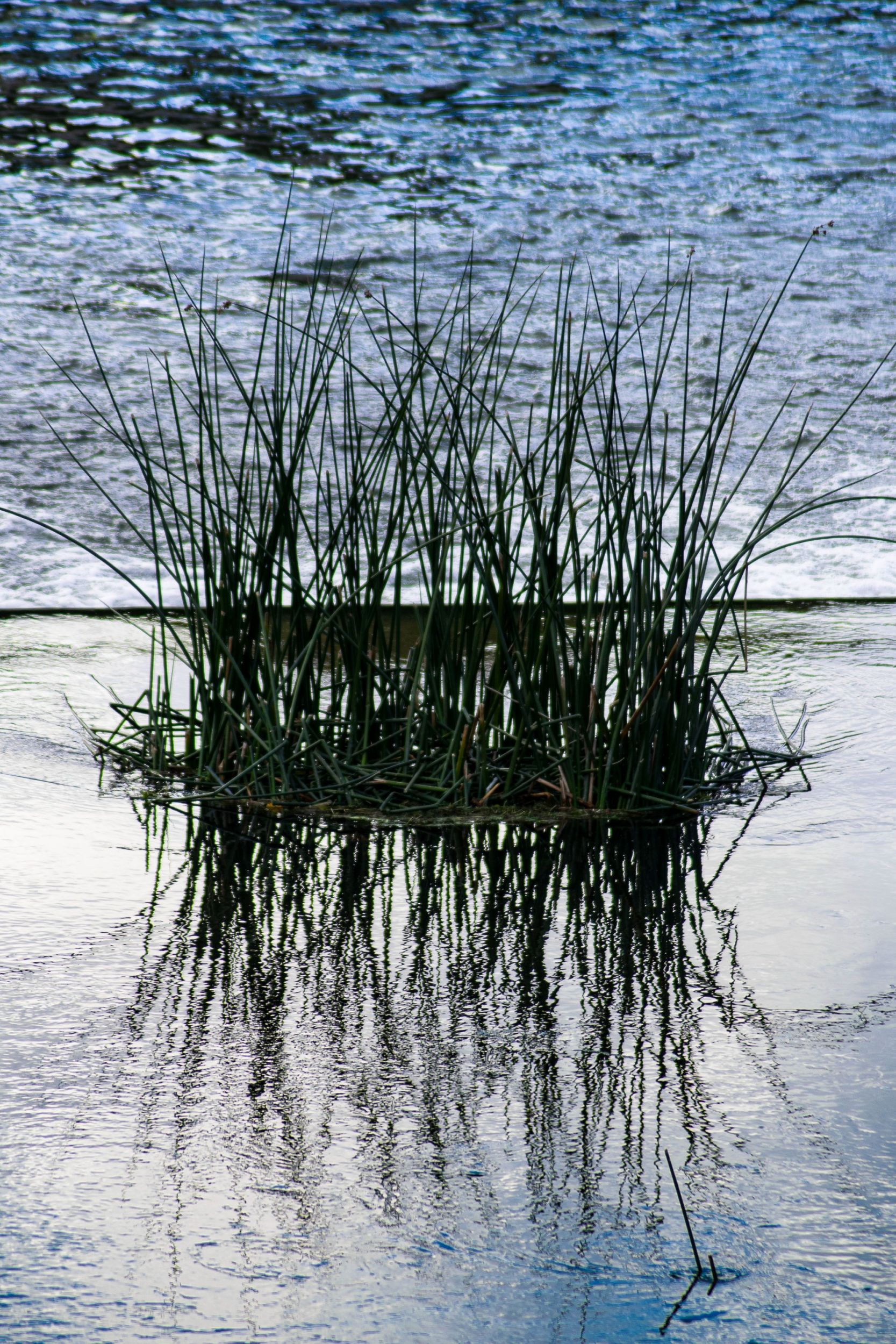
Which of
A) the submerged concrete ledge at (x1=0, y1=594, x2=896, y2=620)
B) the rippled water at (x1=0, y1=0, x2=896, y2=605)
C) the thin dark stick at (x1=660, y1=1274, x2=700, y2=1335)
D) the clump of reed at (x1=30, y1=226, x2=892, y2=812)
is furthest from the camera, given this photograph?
the rippled water at (x1=0, y1=0, x2=896, y2=605)

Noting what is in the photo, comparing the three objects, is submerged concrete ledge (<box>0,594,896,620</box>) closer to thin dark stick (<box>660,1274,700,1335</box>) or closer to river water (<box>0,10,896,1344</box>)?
river water (<box>0,10,896,1344</box>)

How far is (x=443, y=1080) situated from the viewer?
1.12m

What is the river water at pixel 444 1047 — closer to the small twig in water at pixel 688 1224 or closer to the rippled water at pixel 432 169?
the small twig in water at pixel 688 1224

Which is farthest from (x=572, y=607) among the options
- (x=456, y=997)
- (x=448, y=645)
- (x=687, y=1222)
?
(x=687, y=1222)

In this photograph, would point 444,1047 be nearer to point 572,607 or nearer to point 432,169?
point 572,607

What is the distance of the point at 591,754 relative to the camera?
1890 mm

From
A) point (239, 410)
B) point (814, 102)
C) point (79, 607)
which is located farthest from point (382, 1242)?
point (814, 102)

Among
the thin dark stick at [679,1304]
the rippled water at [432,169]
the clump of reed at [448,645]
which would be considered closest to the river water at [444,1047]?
the thin dark stick at [679,1304]

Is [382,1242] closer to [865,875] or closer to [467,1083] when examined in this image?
[467,1083]

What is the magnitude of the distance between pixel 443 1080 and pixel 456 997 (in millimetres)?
167

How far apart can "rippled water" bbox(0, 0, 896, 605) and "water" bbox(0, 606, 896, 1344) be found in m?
1.75

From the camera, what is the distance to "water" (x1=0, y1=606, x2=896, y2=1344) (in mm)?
871

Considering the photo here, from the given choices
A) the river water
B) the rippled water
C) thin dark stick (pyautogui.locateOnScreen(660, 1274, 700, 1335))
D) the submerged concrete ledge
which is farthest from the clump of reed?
the rippled water

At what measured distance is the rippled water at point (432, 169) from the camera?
477 cm
